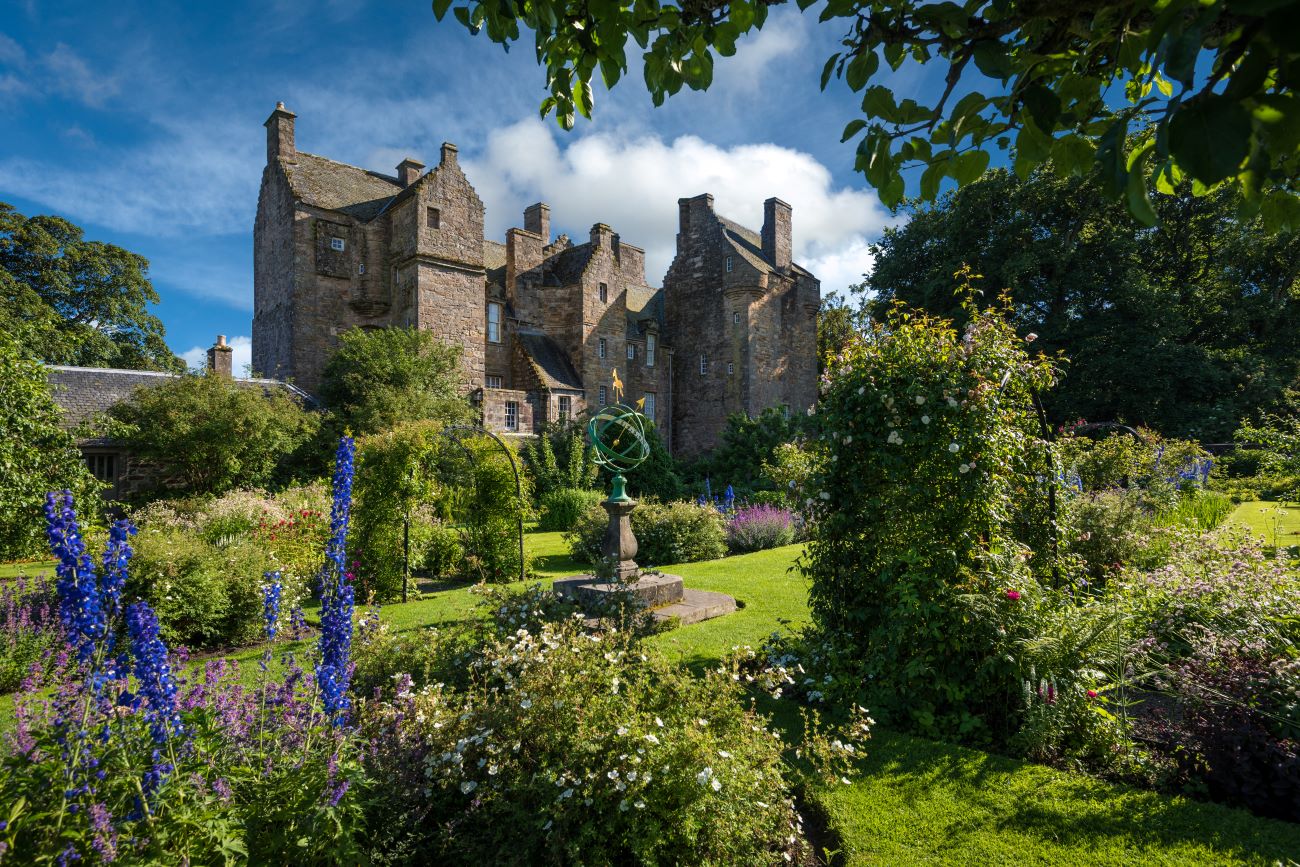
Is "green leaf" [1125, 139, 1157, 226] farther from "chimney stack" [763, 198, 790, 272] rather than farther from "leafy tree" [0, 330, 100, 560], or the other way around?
"chimney stack" [763, 198, 790, 272]

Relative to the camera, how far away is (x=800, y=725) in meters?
4.97

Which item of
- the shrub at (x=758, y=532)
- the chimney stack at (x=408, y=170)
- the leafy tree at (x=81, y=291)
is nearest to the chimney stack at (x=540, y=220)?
the chimney stack at (x=408, y=170)

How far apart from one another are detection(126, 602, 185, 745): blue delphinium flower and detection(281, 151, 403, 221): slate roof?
25529mm

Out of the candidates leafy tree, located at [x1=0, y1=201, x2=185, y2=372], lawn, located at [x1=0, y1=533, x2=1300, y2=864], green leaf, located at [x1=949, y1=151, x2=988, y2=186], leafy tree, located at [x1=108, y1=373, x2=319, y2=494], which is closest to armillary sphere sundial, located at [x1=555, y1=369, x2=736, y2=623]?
lawn, located at [x1=0, y1=533, x2=1300, y2=864]

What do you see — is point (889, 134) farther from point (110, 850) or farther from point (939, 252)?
point (939, 252)

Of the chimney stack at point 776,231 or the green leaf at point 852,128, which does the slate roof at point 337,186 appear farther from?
the green leaf at point 852,128

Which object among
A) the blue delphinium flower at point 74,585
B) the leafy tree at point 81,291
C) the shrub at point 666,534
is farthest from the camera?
the leafy tree at point 81,291

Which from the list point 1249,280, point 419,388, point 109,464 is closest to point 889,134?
point 419,388

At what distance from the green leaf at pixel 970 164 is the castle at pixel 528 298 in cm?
2312

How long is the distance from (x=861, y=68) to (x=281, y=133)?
28314 millimetres

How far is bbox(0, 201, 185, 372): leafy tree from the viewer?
84.1 feet

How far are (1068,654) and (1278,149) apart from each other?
4.03 m

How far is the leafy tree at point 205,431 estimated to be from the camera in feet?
55.0

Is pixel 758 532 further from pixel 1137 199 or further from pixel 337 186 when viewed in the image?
pixel 337 186
